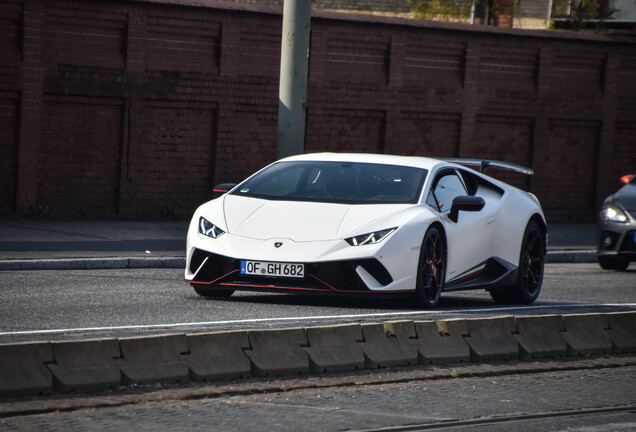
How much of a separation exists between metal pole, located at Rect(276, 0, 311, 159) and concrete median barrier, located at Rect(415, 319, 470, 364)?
27.6 ft

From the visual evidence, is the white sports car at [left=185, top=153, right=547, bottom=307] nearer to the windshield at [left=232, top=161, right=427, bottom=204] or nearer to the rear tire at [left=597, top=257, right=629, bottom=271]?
the windshield at [left=232, top=161, right=427, bottom=204]

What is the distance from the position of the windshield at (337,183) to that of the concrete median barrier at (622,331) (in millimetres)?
2275

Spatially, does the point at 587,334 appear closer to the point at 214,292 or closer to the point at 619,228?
the point at 214,292

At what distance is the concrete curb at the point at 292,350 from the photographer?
22.7 ft

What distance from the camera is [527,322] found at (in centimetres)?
930

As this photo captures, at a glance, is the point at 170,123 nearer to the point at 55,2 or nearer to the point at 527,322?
the point at 55,2

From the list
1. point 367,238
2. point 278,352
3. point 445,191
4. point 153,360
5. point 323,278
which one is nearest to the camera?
point 153,360

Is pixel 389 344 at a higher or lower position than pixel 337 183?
lower

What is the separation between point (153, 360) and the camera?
7320mm

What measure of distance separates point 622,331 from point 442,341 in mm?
1767

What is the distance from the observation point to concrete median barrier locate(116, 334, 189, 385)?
7.23m

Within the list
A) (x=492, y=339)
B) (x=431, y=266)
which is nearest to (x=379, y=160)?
(x=431, y=266)

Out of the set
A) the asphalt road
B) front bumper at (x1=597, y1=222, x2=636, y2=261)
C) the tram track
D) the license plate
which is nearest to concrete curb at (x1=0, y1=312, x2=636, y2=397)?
the tram track

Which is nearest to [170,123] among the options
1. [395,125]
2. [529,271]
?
[395,125]
